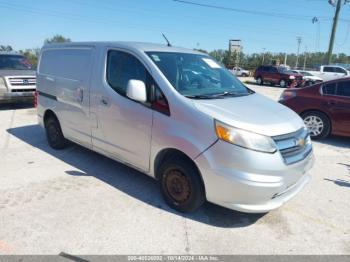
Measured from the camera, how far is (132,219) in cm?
339

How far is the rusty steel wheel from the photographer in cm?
339

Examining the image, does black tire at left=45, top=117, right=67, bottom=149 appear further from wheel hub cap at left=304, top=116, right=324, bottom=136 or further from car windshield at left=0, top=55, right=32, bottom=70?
car windshield at left=0, top=55, right=32, bottom=70

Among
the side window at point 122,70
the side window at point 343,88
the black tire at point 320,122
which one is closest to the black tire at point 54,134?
the side window at point 122,70

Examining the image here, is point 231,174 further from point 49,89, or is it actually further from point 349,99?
point 349,99

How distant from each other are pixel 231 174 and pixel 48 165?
3219 mm

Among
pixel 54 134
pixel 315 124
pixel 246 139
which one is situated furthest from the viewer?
pixel 315 124

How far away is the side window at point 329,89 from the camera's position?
22.3ft

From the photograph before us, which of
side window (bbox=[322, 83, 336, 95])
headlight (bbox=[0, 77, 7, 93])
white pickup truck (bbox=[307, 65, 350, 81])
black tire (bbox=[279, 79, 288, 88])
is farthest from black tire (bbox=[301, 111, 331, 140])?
black tire (bbox=[279, 79, 288, 88])

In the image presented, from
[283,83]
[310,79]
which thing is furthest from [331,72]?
[283,83]

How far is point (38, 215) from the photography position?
340 cm

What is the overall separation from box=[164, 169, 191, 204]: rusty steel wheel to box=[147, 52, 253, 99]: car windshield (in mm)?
908

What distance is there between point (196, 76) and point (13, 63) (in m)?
8.80

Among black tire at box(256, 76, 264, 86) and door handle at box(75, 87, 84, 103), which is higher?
door handle at box(75, 87, 84, 103)

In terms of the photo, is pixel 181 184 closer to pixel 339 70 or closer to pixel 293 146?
pixel 293 146
